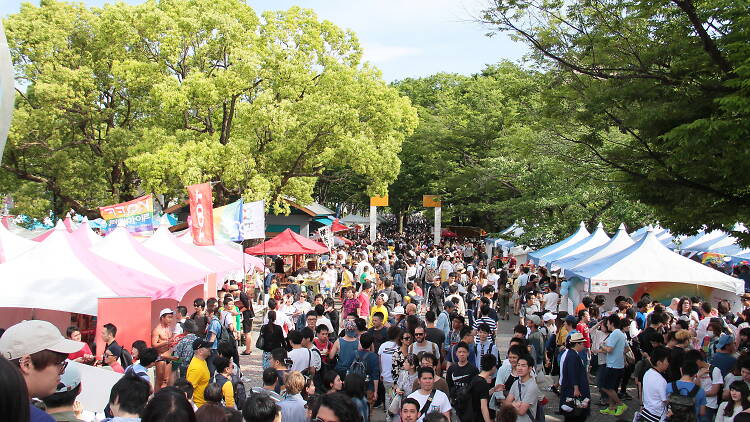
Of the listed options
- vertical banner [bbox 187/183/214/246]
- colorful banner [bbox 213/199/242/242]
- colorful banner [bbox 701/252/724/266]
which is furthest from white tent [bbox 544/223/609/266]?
vertical banner [bbox 187/183/214/246]

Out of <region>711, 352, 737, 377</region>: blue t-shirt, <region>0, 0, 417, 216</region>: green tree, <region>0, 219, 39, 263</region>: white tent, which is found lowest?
<region>711, 352, 737, 377</region>: blue t-shirt

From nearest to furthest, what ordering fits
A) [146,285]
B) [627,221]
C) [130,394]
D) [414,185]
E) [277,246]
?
[130,394] < [146,285] < [627,221] < [277,246] < [414,185]

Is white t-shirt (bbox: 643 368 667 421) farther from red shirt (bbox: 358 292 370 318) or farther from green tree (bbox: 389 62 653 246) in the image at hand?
red shirt (bbox: 358 292 370 318)

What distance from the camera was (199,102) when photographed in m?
23.9

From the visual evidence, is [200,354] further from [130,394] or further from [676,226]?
[676,226]

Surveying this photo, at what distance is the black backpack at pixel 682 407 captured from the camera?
6848mm

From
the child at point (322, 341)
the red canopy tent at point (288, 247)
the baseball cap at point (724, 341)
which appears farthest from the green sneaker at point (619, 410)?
the red canopy tent at point (288, 247)

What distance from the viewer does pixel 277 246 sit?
920 inches

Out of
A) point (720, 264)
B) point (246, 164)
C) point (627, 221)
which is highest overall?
point (246, 164)

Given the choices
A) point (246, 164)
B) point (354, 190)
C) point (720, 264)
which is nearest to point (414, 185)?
point (354, 190)

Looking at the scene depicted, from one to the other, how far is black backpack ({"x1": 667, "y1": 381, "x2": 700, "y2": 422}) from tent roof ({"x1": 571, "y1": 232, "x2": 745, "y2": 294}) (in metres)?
6.67

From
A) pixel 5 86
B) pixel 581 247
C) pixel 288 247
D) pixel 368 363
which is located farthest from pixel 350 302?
pixel 288 247

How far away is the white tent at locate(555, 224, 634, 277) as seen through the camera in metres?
15.6

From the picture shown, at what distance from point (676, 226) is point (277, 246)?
15776 millimetres
